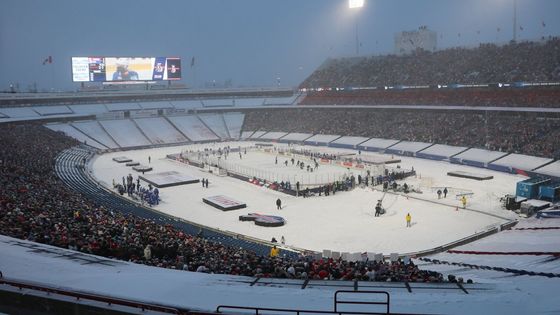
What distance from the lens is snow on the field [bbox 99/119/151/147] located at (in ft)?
230

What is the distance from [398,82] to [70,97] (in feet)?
178

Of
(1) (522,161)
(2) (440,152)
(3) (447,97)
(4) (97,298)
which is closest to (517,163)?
(1) (522,161)

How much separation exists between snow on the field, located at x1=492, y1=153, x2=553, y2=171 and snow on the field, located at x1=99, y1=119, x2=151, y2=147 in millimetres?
49696

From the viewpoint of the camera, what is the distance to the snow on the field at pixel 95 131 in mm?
67800

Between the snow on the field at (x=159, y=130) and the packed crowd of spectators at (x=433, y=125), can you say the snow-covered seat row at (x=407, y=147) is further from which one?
the snow on the field at (x=159, y=130)

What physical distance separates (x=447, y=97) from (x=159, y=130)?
44.9 m

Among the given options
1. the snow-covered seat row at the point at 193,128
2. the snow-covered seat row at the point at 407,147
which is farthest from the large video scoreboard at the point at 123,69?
the snow-covered seat row at the point at 407,147

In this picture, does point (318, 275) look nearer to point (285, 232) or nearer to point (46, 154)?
point (285, 232)

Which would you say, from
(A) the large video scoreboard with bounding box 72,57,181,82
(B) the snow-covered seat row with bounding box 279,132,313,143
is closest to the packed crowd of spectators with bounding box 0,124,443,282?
(B) the snow-covered seat row with bounding box 279,132,313,143

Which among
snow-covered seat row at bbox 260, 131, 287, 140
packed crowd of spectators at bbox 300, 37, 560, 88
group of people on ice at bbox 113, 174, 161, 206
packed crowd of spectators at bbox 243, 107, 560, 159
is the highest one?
packed crowd of spectators at bbox 300, 37, 560, 88

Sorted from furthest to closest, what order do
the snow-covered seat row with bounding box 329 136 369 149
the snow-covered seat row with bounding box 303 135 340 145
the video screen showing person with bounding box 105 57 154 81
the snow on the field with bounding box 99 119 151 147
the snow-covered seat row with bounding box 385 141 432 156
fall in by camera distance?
1. the video screen showing person with bounding box 105 57 154 81
2. the snow on the field with bounding box 99 119 151 147
3. the snow-covered seat row with bounding box 303 135 340 145
4. the snow-covered seat row with bounding box 329 136 369 149
5. the snow-covered seat row with bounding box 385 141 432 156

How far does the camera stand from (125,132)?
72.8 m

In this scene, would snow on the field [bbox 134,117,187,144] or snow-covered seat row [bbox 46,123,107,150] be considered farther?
snow on the field [bbox 134,117,187,144]

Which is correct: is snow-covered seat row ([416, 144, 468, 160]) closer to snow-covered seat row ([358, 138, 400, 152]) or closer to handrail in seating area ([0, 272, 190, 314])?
snow-covered seat row ([358, 138, 400, 152])
